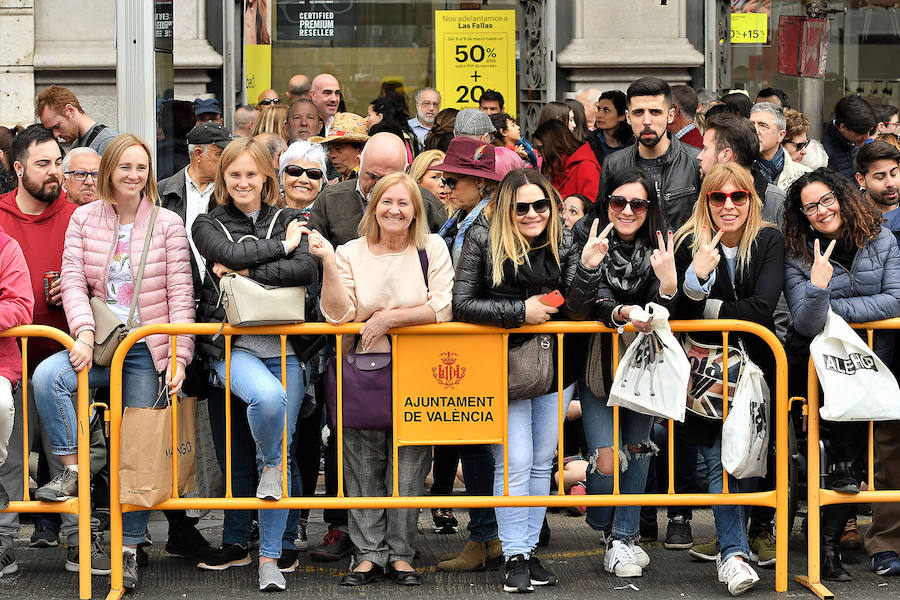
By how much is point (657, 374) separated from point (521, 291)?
0.77 meters

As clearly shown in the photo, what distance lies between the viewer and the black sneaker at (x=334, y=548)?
718 centimetres

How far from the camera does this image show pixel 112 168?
674cm

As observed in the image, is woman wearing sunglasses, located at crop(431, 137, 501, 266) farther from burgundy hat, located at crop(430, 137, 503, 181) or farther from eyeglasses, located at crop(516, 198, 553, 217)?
eyeglasses, located at crop(516, 198, 553, 217)

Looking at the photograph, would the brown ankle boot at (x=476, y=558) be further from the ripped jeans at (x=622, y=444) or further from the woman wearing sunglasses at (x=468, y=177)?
the woman wearing sunglasses at (x=468, y=177)

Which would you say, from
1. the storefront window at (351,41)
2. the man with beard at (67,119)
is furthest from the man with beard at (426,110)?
the man with beard at (67,119)

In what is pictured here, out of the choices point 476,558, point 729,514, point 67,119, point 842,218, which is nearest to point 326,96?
point 67,119

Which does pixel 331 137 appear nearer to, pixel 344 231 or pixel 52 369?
pixel 344 231

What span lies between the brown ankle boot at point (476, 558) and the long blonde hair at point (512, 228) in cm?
143

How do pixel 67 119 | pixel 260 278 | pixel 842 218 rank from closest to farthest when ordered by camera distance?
pixel 260 278, pixel 842 218, pixel 67 119

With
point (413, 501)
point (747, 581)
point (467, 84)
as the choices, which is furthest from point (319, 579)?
point (467, 84)

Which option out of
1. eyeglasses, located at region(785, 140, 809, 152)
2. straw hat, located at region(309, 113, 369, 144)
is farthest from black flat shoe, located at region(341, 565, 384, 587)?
eyeglasses, located at region(785, 140, 809, 152)

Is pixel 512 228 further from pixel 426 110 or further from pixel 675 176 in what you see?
pixel 426 110

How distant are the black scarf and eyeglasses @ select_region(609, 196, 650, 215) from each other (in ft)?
0.53

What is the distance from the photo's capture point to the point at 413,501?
6578 mm
